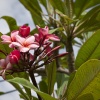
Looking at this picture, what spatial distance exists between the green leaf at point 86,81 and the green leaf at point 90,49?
0.25 metres

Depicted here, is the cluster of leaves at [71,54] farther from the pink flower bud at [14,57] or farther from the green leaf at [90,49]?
the pink flower bud at [14,57]

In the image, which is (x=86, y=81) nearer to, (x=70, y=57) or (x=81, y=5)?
(x=70, y=57)

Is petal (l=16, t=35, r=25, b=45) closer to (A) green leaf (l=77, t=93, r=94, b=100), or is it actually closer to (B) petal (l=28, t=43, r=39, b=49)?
(B) petal (l=28, t=43, r=39, b=49)

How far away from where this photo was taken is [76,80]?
1.02m

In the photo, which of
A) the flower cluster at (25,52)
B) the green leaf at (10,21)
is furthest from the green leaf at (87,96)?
the green leaf at (10,21)

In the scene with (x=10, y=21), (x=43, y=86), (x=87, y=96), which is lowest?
(x=43, y=86)

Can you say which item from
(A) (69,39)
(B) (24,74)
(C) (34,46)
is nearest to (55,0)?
(A) (69,39)

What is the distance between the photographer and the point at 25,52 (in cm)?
112

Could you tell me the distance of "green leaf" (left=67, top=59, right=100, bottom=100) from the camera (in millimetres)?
953

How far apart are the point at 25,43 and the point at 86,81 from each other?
0.26 meters

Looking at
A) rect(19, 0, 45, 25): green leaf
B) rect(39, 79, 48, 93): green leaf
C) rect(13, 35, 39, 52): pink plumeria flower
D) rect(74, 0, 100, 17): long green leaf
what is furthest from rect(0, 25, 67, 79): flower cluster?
rect(19, 0, 45, 25): green leaf

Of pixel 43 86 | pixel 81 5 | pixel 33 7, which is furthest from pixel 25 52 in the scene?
pixel 33 7

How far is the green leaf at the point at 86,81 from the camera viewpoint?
3.13 ft

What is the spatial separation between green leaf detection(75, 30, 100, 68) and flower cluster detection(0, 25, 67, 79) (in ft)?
0.48
